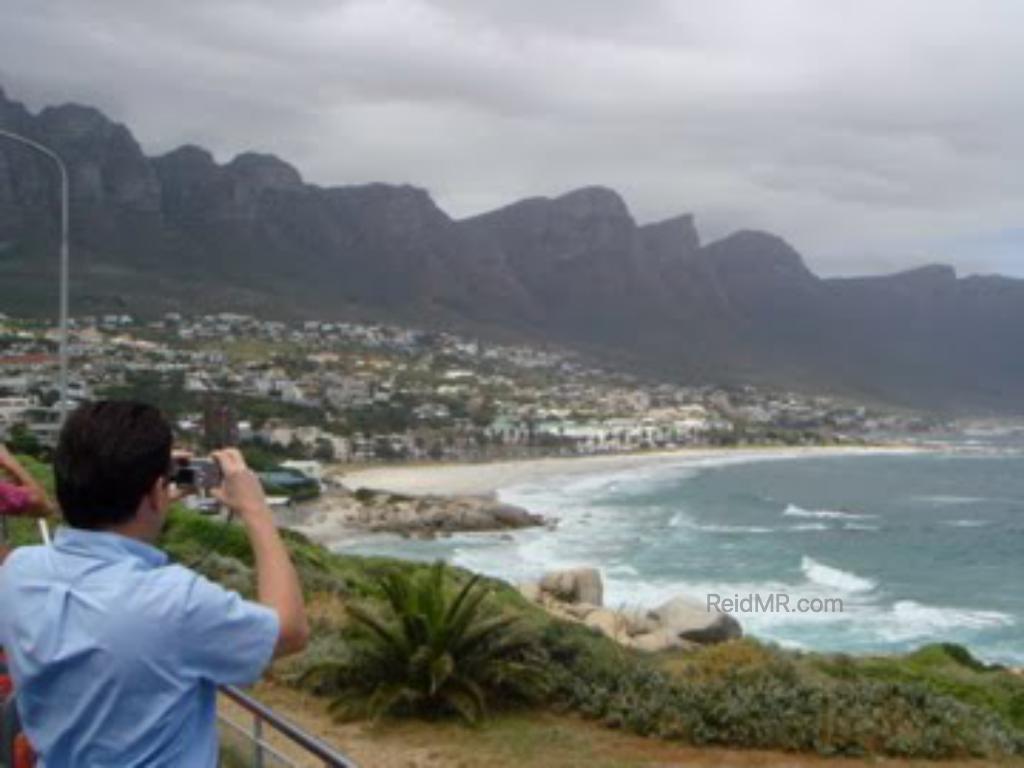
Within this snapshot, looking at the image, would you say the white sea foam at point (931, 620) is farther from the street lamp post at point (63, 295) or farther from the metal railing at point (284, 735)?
the metal railing at point (284, 735)

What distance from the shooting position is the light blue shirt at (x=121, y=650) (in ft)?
6.74

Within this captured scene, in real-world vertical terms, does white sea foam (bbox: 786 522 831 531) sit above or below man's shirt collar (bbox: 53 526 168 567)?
below

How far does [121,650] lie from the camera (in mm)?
2055

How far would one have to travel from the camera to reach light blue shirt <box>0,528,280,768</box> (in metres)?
2.05

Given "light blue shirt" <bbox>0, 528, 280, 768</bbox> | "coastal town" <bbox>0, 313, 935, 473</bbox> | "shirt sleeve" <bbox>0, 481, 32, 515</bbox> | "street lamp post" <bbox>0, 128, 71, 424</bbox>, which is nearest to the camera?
"light blue shirt" <bbox>0, 528, 280, 768</bbox>

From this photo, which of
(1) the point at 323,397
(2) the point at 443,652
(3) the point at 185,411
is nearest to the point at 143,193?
(1) the point at 323,397

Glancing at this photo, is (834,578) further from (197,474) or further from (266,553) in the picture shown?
(266,553)

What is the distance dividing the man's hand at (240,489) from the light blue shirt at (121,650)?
218 millimetres

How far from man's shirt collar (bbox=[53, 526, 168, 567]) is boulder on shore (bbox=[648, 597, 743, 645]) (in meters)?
19.7

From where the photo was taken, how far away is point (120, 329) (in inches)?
4766

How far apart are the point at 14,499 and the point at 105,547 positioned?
1.46m

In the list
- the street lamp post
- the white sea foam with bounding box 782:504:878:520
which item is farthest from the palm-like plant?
the white sea foam with bounding box 782:504:878:520

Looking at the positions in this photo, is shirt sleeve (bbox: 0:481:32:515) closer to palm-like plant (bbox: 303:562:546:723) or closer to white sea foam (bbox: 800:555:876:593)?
palm-like plant (bbox: 303:562:546:723)

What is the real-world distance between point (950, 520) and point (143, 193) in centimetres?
12792
